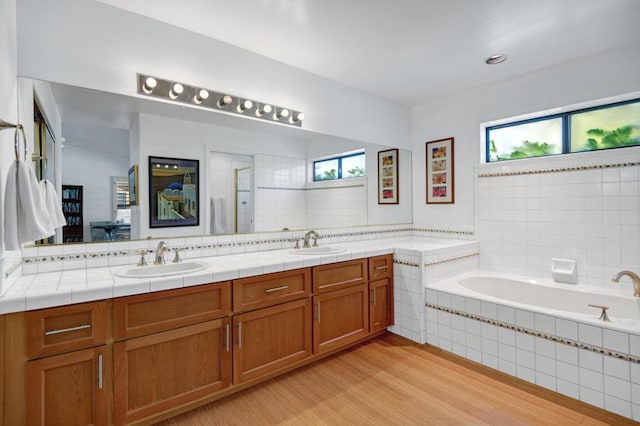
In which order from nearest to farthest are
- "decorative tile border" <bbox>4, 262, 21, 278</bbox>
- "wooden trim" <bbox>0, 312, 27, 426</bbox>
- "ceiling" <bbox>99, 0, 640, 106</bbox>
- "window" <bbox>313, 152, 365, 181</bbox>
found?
1. "wooden trim" <bbox>0, 312, 27, 426</bbox>
2. "decorative tile border" <bbox>4, 262, 21, 278</bbox>
3. "ceiling" <bbox>99, 0, 640, 106</bbox>
4. "window" <bbox>313, 152, 365, 181</bbox>

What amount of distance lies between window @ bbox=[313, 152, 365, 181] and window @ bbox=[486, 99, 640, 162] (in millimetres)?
1354

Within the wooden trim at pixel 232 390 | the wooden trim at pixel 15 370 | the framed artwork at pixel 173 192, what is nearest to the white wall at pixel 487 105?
the wooden trim at pixel 232 390

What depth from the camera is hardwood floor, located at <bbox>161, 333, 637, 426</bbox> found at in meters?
1.85

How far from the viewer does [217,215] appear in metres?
2.46

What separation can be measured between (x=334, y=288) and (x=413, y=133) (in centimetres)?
232

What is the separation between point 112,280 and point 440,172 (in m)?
3.25

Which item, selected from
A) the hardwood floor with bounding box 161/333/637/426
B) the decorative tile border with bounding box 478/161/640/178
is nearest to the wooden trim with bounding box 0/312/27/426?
the hardwood floor with bounding box 161/333/637/426

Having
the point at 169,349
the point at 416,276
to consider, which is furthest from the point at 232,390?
the point at 416,276

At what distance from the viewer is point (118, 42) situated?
6.48 ft

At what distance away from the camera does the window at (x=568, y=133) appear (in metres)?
2.58

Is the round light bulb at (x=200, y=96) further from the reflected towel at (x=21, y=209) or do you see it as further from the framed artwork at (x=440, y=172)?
the framed artwork at (x=440, y=172)

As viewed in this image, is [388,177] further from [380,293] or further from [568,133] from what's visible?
[568,133]

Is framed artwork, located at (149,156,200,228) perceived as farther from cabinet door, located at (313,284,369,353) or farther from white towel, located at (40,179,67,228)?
cabinet door, located at (313,284,369,353)

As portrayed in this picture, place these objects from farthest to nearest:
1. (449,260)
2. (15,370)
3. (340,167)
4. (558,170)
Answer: (340,167)
(449,260)
(558,170)
(15,370)
